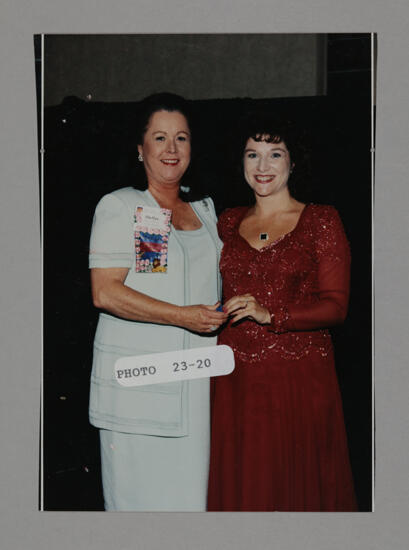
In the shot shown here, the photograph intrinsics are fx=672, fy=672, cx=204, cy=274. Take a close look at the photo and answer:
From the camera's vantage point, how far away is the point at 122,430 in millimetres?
2242

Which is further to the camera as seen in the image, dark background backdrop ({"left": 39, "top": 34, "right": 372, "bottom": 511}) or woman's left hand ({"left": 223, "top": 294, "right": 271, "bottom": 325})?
dark background backdrop ({"left": 39, "top": 34, "right": 372, "bottom": 511})

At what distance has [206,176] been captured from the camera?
2.29 meters

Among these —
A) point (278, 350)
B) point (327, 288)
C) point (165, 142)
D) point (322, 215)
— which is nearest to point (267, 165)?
point (322, 215)

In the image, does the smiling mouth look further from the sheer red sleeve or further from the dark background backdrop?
the sheer red sleeve

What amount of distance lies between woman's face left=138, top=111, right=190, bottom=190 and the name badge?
149 millimetres

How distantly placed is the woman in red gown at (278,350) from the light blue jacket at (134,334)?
0.41ft

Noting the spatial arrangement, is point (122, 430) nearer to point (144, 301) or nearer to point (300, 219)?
point (144, 301)

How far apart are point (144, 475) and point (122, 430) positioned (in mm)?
168

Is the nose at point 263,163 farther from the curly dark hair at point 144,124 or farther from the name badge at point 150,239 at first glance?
the name badge at point 150,239

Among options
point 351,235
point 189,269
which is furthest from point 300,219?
point 189,269

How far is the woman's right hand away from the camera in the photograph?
7.22 feet

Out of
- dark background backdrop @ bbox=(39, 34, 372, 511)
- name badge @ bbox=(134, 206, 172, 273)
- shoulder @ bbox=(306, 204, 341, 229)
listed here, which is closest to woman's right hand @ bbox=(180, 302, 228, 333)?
name badge @ bbox=(134, 206, 172, 273)

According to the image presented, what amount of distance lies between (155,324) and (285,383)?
1.54ft

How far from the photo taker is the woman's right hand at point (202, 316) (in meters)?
2.20
